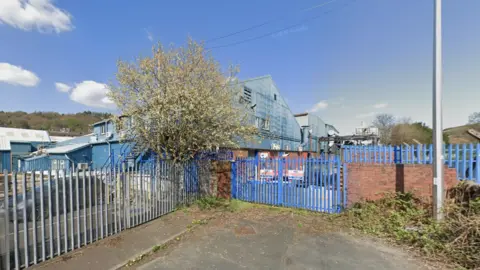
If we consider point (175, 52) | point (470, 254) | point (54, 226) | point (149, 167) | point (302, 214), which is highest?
point (175, 52)

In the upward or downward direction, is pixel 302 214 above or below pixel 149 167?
below

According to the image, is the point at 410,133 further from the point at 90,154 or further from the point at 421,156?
the point at 90,154

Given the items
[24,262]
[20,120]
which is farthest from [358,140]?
[20,120]

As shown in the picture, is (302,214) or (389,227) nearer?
(389,227)

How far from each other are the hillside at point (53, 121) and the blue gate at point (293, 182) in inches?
2313

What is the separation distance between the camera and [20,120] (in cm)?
5806

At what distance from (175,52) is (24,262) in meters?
6.88

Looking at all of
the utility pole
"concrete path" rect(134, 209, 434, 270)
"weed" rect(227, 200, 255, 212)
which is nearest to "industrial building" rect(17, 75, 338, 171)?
"weed" rect(227, 200, 255, 212)

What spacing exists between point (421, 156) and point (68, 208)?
8.89 m

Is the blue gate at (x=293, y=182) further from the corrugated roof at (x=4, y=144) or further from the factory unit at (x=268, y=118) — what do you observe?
the corrugated roof at (x=4, y=144)

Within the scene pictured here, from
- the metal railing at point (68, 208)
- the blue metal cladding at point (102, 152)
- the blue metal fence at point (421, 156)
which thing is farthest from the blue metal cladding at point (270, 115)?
the metal railing at point (68, 208)

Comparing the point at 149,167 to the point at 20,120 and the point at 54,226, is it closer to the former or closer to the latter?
the point at 54,226

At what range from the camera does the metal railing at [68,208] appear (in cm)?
361

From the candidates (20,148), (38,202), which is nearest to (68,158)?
(38,202)
